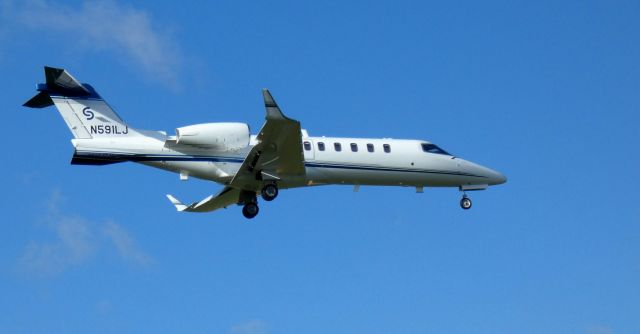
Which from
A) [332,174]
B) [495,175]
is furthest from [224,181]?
[495,175]

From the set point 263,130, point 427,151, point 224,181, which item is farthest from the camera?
point 427,151

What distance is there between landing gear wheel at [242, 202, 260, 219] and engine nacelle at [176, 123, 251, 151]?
8.30 ft

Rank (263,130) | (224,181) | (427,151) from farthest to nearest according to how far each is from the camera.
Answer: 1. (427,151)
2. (224,181)
3. (263,130)

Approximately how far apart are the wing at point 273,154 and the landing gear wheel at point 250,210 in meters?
0.73

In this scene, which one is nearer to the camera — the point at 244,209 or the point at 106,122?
the point at 106,122

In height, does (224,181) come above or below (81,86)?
below

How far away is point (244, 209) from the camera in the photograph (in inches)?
1462

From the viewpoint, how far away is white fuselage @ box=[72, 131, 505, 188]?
34375 millimetres

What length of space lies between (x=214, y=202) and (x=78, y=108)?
21.4 feet

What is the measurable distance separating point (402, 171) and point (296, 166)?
393cm

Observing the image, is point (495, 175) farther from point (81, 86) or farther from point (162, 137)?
point (81, 86)

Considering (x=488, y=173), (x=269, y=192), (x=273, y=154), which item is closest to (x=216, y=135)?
(x=273, y=154)

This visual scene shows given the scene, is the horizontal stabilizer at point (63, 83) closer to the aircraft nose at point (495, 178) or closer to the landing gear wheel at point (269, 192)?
the landing gear wheel at point (269, 192)

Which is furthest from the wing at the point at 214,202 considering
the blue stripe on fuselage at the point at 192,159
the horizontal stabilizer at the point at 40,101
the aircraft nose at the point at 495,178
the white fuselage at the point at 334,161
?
the aircraft nose at the point at 495,178
